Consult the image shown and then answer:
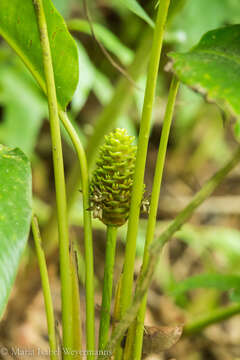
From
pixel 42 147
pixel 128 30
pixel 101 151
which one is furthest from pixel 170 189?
pixel 101 151

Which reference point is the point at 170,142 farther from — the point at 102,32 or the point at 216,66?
the point at 216,66

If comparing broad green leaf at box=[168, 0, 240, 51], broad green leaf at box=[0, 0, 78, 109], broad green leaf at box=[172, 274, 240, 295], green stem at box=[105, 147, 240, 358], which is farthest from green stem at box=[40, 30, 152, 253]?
green stem at box=[105, 147, 240, 358]

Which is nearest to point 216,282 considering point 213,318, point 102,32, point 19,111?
point 213,318

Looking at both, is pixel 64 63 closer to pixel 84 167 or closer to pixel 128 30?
pixel 84 167

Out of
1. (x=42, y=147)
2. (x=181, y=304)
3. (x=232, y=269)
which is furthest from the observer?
(x=42, y=147)

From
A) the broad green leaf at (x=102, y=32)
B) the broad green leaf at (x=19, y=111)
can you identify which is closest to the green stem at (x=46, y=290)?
the broad green leaf at (x=102, y=32)
